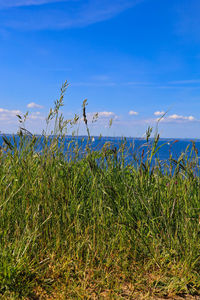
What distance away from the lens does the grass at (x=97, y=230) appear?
2355mm

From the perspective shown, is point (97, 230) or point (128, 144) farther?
point (128, 144)

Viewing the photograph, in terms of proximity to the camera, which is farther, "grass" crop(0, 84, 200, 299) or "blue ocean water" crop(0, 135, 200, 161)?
"blue ocean water" crop(0, 135, 200, 161)

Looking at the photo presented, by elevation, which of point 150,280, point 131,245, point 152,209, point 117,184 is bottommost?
point 150,280

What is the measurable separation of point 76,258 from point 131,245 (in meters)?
0.51

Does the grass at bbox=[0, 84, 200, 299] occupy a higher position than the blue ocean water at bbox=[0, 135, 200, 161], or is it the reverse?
the blue ocean water at bbox=[0, 135, 200, 161]

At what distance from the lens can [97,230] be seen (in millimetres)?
2742

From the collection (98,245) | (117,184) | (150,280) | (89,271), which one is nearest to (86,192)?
(117,184)

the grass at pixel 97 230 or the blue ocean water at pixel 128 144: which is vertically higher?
the blue ocean water at pixel 128 144

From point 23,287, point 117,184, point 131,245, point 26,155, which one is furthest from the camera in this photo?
point 26,155

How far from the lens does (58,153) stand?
338 centimetres

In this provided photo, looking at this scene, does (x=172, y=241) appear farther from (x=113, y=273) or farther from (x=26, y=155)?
(x=26, y=155)

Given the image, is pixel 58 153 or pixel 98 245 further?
pixel 58 153

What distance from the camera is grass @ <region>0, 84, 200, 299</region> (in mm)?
2355

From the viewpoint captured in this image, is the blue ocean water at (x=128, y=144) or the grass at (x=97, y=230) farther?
the blue ocean water at (x=128, y=144)
